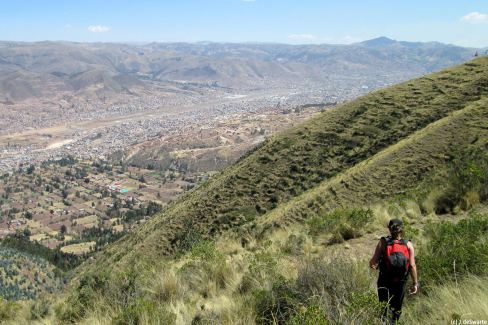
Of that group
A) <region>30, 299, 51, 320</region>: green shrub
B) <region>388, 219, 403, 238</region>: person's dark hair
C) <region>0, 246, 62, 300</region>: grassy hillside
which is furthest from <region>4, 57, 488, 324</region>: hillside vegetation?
<region>0, 246, 62, 300</region>: grassy hillside

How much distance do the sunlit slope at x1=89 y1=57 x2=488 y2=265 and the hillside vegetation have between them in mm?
100

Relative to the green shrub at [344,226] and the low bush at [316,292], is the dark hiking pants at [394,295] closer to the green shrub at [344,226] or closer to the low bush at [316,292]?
the low bush at [316,292]

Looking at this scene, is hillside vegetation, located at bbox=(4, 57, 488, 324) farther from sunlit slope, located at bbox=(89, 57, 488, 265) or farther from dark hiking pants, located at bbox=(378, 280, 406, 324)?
dark hiking pants, located at bbox=(378, 280, 406, 324)

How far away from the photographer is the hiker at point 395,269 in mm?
5344

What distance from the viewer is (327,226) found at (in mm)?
11812

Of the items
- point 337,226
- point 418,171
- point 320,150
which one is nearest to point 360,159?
point 320,150

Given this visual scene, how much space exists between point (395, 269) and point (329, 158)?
20.8 m

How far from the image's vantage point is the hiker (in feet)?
17.5

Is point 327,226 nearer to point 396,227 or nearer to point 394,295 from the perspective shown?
point 396,227

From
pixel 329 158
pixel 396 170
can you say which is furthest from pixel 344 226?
pixel 329 158

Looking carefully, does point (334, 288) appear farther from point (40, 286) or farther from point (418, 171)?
point (40, 286)

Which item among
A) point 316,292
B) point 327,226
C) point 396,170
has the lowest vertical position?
point 396,170

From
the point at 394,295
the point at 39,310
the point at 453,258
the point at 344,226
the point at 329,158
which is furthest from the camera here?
the point at 329,158

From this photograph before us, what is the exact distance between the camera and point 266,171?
2659 cm
